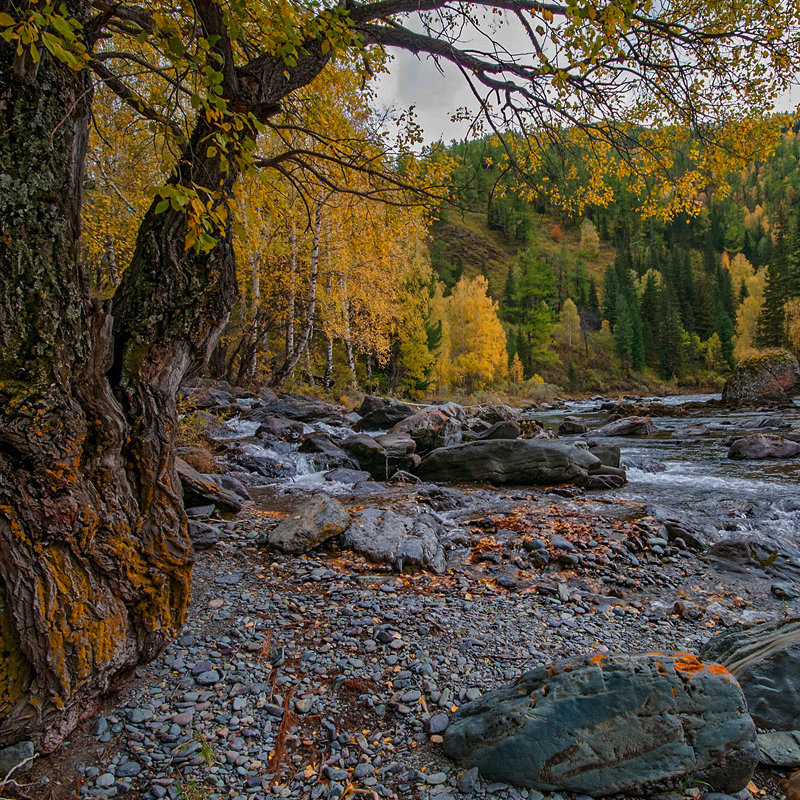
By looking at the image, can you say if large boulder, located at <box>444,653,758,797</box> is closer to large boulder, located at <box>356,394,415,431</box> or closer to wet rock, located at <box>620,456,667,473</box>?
wet rock, located at <box>620,456,667,473</box>

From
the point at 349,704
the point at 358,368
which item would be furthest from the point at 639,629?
the point at 358,368

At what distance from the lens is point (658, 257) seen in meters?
97.4

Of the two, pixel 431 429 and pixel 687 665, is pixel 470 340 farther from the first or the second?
pixel 687 665

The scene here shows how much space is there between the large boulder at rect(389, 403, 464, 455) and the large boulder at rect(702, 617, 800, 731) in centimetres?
1077

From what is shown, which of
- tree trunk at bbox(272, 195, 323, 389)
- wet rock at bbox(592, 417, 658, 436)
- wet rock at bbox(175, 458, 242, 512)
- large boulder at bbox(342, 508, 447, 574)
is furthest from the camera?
wet rock at bbox(592, 417, 658, 436)

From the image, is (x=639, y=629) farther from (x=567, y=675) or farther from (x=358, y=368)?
(x=358, y=368)

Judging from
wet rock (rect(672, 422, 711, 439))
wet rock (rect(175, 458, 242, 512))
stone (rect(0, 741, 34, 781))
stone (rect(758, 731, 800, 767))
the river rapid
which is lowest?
the river rapid

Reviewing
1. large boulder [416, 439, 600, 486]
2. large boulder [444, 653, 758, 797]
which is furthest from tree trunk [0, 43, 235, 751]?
large boulder [416, 439, 600, 486]

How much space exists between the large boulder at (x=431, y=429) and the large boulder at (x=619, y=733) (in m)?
11.4

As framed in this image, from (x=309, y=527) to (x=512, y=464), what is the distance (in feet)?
21.9

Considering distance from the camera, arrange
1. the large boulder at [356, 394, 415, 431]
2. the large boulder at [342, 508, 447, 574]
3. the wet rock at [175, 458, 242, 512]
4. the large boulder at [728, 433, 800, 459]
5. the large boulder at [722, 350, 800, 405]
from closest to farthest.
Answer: the large boulder at [342, 508, 447, 574] < the wet rock at [175, 458, 242, 512] < the large boulder at [728, 433, 800, 459] < the large boulder at [356, 394, 415, 431] < the large boulder at [722, 350, 800, 405]

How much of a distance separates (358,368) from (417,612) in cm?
3186

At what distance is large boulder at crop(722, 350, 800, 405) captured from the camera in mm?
33406

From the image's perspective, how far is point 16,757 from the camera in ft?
7.60
